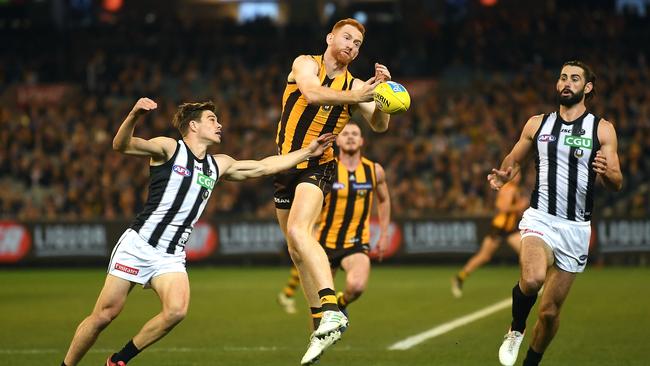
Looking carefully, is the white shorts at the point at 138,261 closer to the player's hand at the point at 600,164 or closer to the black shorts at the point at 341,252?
the player's hand at the point at 600,164

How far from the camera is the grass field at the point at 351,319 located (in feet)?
36.0

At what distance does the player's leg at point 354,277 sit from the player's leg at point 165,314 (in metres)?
4.21

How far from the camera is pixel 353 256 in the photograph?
511 inches

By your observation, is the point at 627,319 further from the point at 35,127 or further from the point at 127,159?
the point at 35,127

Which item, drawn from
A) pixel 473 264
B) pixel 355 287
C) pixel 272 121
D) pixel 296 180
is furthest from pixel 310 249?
pixel 272 121

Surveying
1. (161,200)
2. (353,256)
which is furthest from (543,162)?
(353,256)

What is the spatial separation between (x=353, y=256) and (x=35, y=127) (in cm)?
2005

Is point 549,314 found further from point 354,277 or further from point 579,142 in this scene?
point 354,277

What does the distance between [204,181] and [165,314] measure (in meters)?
1.19

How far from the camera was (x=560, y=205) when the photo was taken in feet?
30.0

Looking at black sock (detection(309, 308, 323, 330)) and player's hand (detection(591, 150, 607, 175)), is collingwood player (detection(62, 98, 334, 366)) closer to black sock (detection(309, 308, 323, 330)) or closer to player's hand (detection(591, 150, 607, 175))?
black sock (detection(309, 308, 323, 330))

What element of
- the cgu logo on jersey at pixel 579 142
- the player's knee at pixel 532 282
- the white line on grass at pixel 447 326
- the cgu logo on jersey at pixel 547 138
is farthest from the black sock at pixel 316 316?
the white line on grass at pixel 447 326

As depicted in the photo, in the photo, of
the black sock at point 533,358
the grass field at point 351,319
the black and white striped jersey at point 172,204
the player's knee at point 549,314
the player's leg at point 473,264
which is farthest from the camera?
the player's leg at point 473,264

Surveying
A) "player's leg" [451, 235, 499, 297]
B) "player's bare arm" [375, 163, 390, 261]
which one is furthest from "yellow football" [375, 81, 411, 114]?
"player's leg" [451, 235, 499, 297]
